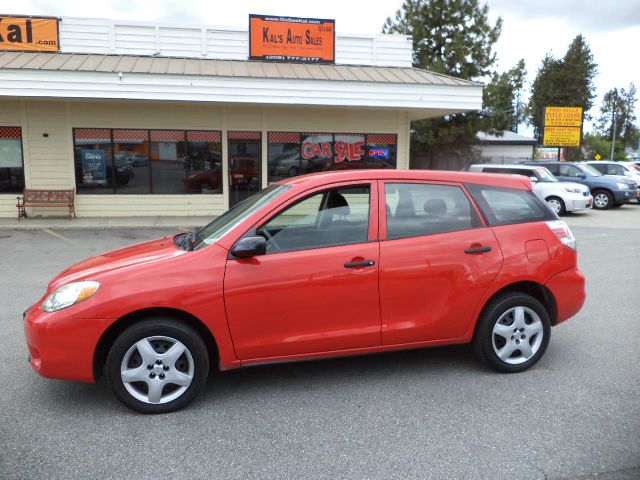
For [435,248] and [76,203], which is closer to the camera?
[435,248]

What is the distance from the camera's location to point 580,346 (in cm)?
520

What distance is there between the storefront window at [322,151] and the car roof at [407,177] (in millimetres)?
12094

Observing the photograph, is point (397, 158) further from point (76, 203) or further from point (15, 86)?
point (15, 86)

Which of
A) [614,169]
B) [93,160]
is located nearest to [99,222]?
[93,160]

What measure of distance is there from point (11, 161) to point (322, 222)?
14141 millimetres

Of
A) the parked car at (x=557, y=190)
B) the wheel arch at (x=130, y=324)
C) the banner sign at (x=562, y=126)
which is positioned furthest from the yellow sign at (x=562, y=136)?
the wheel arch at (x=130, y=324)

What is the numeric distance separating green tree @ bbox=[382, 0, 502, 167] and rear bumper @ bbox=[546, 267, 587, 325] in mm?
24982

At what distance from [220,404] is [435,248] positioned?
1.93 metres

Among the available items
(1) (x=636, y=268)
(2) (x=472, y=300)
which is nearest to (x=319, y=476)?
(2) (x=472, y=300)

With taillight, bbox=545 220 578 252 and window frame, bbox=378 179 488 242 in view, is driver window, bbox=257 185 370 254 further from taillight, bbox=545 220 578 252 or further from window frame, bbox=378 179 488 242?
taillight, bbox=545 220 578 252

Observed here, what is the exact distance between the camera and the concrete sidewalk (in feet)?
45.5

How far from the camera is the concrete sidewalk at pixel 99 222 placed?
13.9 m

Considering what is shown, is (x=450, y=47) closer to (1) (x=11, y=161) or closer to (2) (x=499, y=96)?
(2) (x=499, y=96)

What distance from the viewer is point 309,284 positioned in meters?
3.91
